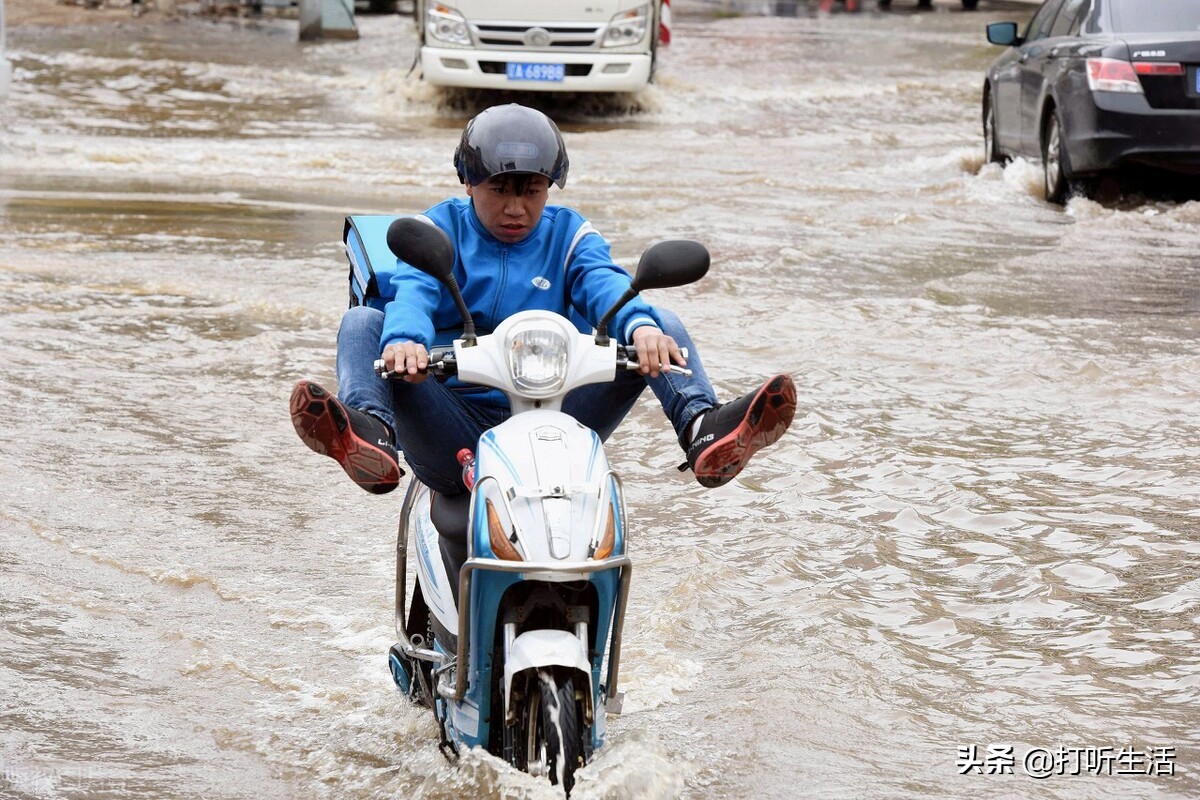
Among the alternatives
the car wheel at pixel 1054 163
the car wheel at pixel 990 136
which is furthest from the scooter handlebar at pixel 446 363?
the car wheel at pixel 990 136

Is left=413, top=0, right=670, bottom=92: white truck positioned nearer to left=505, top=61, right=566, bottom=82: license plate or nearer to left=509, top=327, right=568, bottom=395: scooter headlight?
left=505, top=61, right=566, bottom=82: license plate

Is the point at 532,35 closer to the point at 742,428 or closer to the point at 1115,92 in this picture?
the point at 1115,92

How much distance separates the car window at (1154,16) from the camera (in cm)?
1150

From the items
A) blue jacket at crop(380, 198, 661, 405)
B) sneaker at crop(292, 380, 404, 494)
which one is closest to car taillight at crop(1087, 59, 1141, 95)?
blue jacket at crop(380, 198, 661, 405)

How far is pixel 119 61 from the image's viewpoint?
22.1 meters

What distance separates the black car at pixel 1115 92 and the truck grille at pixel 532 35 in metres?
5.98

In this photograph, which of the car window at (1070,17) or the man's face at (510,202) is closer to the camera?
the man's face at (510,202)

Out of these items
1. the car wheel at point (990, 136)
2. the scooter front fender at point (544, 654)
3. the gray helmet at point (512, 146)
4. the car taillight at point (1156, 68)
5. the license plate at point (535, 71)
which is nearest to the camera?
the scooter front fender at point (544, 654)

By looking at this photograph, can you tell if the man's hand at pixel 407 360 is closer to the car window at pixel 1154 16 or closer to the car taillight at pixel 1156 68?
the car taillight at pixel 1156 68

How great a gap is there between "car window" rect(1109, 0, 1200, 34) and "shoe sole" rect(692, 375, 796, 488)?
28.9 feet

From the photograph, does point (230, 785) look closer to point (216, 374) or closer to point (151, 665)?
point (151, 665)

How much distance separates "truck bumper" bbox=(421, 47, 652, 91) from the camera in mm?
17656

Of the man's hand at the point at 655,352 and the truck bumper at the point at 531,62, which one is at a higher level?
the man's hand at the point at 655,352

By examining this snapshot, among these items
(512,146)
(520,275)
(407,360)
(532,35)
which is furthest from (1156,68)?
(407,360)
